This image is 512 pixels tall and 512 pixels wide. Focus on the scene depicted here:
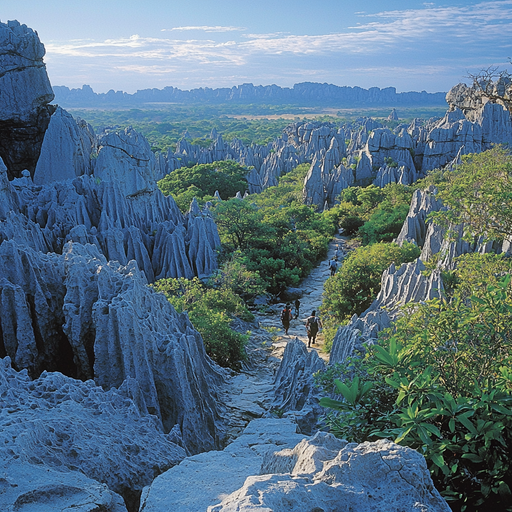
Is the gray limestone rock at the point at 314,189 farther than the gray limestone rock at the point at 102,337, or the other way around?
the gray limestone rock at the point at 314,189

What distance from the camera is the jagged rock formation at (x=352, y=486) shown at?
2580 mm

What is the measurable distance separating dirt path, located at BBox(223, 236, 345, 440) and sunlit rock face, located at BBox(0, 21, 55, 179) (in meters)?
14.9

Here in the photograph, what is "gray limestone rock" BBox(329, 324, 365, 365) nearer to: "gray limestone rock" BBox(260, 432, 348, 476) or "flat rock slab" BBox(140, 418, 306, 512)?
"flat rock slab" BBox(140, 418, 306, 512)

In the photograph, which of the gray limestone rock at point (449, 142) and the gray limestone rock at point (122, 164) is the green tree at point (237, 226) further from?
the gray limestone rock at point (449, 142)

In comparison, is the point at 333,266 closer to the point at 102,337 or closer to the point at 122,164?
the point at 122,164

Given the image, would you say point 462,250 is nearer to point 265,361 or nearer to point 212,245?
point 265,361

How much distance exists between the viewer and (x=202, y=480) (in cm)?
393

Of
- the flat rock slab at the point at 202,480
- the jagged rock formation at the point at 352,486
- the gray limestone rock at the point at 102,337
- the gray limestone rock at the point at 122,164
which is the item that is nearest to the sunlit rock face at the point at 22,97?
the gray limestone rock at the point at 122,164

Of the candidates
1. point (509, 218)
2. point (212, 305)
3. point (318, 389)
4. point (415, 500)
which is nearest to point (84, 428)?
point (415, 500)

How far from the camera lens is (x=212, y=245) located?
2242 cm

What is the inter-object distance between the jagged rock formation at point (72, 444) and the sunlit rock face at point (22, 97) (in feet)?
67.8

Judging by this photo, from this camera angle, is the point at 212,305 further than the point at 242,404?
Yes

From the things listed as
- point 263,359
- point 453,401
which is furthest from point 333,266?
point 453,401

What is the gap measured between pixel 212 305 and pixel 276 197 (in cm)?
2603
